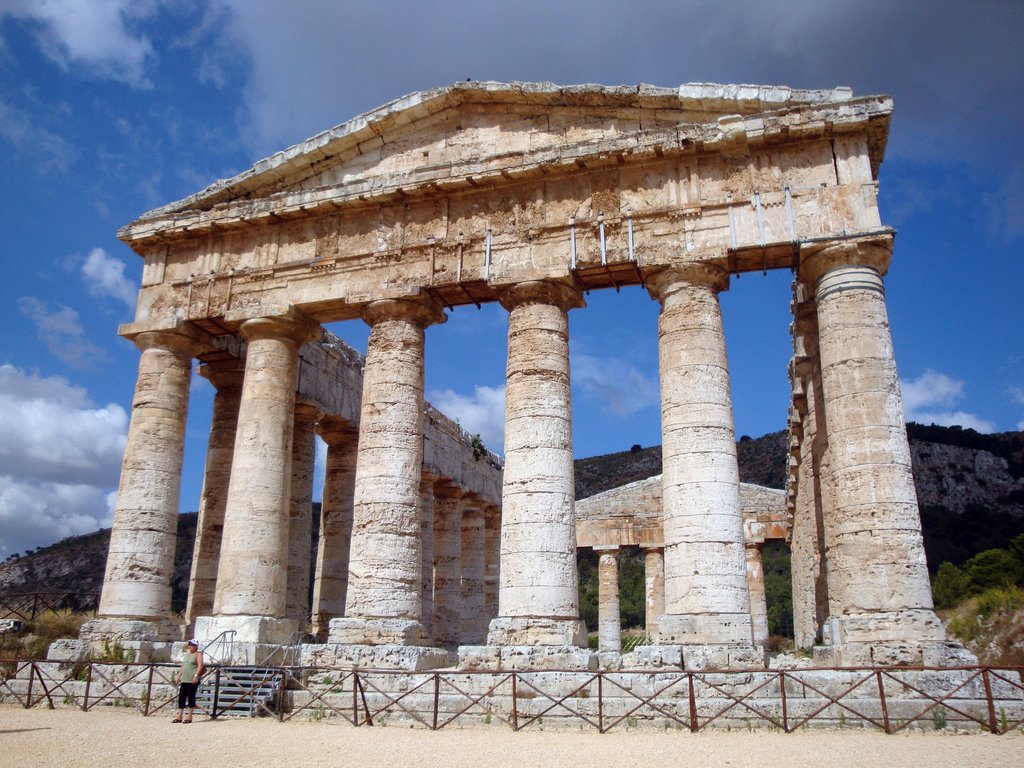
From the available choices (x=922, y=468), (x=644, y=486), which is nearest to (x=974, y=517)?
(x=922, y=468)

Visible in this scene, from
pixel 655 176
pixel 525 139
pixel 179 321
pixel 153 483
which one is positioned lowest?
pixel 153 483

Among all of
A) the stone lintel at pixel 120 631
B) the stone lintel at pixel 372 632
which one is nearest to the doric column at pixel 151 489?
the stone lintel at pixel 120 631

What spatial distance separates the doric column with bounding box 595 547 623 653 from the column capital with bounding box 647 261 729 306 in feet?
51.4

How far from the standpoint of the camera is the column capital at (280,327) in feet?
57.1

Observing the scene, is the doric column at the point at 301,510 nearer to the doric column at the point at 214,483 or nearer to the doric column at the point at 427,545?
the doric column at the point at 214,483

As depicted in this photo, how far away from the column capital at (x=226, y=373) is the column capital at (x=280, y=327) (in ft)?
8.64

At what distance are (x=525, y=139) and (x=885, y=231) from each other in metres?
7.08

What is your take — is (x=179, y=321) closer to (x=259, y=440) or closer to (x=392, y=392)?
(x=259, y=440)

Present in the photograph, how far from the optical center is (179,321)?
59.7ft

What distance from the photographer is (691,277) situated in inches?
595

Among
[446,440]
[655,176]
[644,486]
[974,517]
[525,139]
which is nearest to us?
[655,176]

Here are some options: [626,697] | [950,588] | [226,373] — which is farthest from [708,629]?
[950,588]

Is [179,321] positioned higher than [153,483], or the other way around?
[179,321]

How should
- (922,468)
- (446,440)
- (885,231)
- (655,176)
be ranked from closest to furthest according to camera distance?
(885,231) < (655,176) < (446,440) < (922,468)
